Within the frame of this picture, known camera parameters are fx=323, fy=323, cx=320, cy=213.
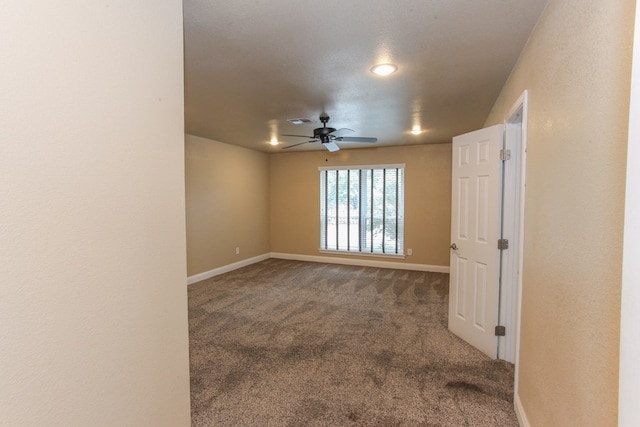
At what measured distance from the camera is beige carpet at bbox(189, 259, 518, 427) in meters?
2.09

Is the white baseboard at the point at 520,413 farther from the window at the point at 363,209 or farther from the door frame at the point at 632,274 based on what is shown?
the window at the point at 363,209

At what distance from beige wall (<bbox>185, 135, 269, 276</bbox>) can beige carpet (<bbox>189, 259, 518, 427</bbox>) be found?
96cm

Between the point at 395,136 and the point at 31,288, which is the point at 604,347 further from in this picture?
the point at 395,136

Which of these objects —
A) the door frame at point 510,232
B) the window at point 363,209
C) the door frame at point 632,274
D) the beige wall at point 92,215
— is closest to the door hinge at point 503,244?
the door frame at point 510,232

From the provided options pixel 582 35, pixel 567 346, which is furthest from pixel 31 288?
pixel 582 35

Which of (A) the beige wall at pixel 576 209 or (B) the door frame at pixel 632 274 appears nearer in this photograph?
(B) the door frame at pixel 632 274

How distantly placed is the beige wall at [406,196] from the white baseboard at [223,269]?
622 millimetres

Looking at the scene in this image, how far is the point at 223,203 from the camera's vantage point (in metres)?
5.79

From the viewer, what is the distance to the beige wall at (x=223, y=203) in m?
5.12

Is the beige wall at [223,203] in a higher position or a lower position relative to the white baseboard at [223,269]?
higher

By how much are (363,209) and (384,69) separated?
4189 mm

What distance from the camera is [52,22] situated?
0.91 metres

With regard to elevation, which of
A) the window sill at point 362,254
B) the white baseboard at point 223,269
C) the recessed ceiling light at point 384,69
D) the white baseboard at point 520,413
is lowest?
the white baseboard at point 520,413

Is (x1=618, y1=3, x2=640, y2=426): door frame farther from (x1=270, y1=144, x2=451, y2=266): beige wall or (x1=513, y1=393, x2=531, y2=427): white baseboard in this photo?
(x1=270, y1=144, x2=451, y2=266): beige wall
